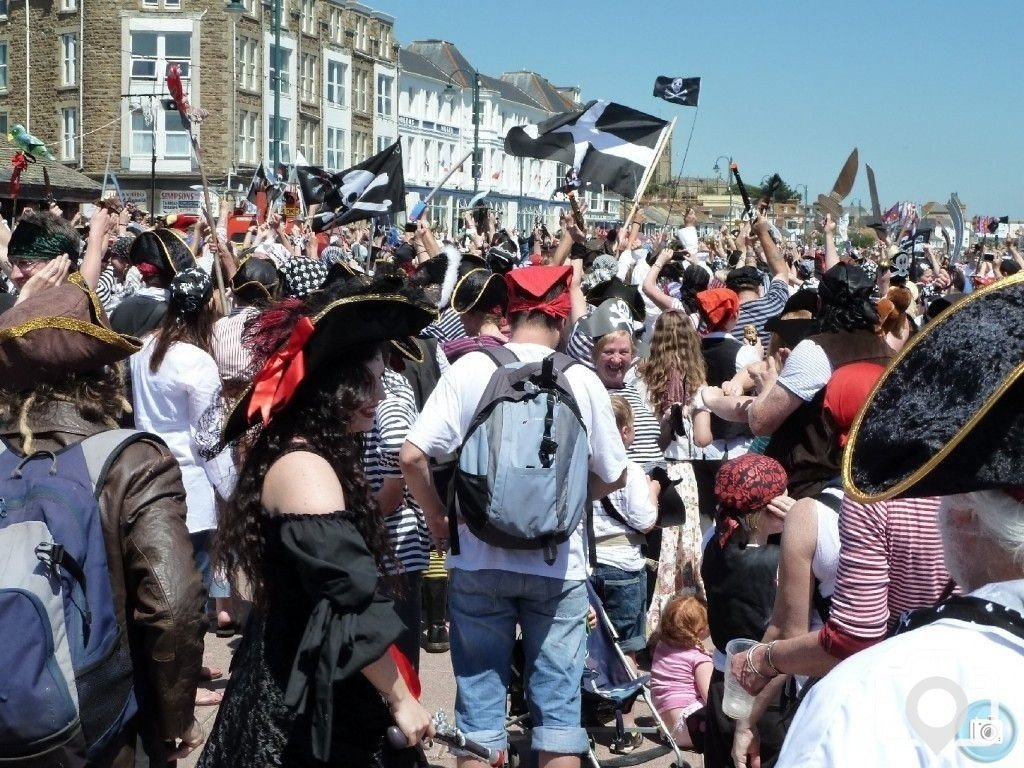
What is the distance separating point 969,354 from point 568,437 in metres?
2.58

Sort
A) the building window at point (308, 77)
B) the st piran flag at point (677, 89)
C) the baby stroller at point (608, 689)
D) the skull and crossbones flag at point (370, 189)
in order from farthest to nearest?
the building window at point (308, 77) → the st piran flag at point (677, 89) → the skull and crossbones flag at point (370, 189) → the baby stroller at point (608, 689)

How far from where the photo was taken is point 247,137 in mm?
53531

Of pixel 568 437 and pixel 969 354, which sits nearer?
pixel 969 354

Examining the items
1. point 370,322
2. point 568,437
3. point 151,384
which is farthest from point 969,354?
point 151,384

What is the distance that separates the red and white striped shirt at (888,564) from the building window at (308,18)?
6108cm

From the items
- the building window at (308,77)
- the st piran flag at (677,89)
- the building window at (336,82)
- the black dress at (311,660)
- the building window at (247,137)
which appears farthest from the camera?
the building window at (336,82)

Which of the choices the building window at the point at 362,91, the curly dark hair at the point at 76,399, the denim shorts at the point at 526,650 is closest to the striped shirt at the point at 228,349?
the denim shorts at the point at 526,650

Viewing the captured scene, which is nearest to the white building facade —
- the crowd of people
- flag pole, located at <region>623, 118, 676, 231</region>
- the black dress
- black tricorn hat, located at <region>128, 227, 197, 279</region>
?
flag pole, located at <region>623, 118, 676, 231</region>

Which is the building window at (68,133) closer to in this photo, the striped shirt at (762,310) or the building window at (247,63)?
the building window at (247,63)

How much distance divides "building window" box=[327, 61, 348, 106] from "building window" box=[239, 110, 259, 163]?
1073cm

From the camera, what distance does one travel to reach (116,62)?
51250 millimetres

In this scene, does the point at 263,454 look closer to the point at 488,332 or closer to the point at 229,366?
the point at 488,332

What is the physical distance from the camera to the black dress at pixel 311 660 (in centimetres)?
286

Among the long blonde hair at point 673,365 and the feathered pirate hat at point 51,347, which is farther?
the long blonde hair at point 673,365
